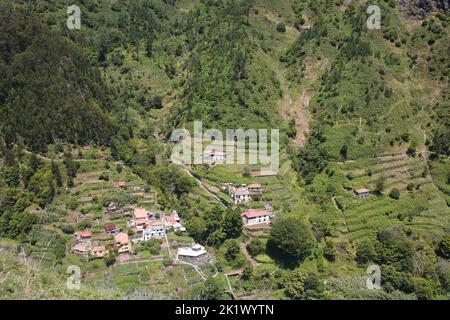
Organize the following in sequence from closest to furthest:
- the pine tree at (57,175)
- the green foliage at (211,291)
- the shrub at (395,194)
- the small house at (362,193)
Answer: the green foliage at (211,291) < the pine tree at (57,175) < the shrub at (395,194) < the small house at (362,193)

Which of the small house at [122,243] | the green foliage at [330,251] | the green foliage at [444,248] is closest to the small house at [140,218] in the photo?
the small house at [122,243]

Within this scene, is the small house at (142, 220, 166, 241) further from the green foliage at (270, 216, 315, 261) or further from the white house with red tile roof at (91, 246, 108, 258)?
the green foliage at (270, 216, 315, 261)

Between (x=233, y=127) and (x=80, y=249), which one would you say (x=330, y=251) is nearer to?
(x=233, y=127)

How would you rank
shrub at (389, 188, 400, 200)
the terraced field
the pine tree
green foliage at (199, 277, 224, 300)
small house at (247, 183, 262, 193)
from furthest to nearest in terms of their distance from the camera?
1. small house at (247, 183, 262, 193)
2. shrub at (389, 188, 400, 200)
3. the pine tree
4. the terraced field
5. green foliage at (199, 277, 224, 300)

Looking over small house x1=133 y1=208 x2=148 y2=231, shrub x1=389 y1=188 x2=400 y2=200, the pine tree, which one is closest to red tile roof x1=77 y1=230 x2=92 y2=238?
small house x1=133 y1=208 x2=148 y2=231

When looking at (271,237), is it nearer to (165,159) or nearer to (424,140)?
(165,159)

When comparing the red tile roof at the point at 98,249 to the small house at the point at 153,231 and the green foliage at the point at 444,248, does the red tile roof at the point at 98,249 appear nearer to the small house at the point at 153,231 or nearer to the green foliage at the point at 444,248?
Answer: the small house at the point at 153,231

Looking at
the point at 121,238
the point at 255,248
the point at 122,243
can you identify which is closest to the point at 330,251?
the point at 255,248

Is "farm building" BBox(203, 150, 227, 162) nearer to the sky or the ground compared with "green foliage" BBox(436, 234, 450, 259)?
nearer to the sky
